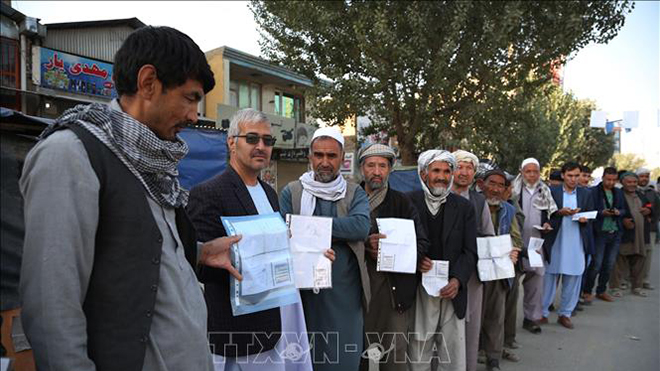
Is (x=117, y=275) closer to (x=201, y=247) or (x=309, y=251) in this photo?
(x=201, y=247)

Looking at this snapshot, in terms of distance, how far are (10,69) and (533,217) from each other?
1187 centimetres

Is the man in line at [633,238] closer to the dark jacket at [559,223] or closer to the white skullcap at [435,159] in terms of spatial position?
the dark jacket at [559,223]

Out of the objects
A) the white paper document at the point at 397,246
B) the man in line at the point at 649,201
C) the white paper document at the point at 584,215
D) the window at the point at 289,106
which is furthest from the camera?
the window at the point at 289,106

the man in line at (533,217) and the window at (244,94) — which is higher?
the window at (244,94)

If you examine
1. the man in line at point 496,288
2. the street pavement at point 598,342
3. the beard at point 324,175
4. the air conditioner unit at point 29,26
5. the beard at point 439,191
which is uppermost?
Answer: the air conditioner unit at point 29,26

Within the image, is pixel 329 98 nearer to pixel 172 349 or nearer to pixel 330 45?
pixel 330 45

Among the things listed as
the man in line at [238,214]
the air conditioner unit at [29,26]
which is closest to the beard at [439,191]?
the man in line at [238,214]

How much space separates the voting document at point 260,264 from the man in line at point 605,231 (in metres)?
6.71

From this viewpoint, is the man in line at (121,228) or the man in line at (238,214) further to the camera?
the man in line at (238,214)

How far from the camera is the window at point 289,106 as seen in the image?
21.4 m

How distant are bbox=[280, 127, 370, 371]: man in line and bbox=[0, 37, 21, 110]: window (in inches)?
412

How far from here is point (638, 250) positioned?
310 inches

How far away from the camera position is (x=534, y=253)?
16.9 feet

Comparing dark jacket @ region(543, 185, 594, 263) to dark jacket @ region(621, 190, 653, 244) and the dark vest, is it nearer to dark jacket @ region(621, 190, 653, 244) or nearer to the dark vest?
dark jacket @ region(621, 190, 653, 244)
